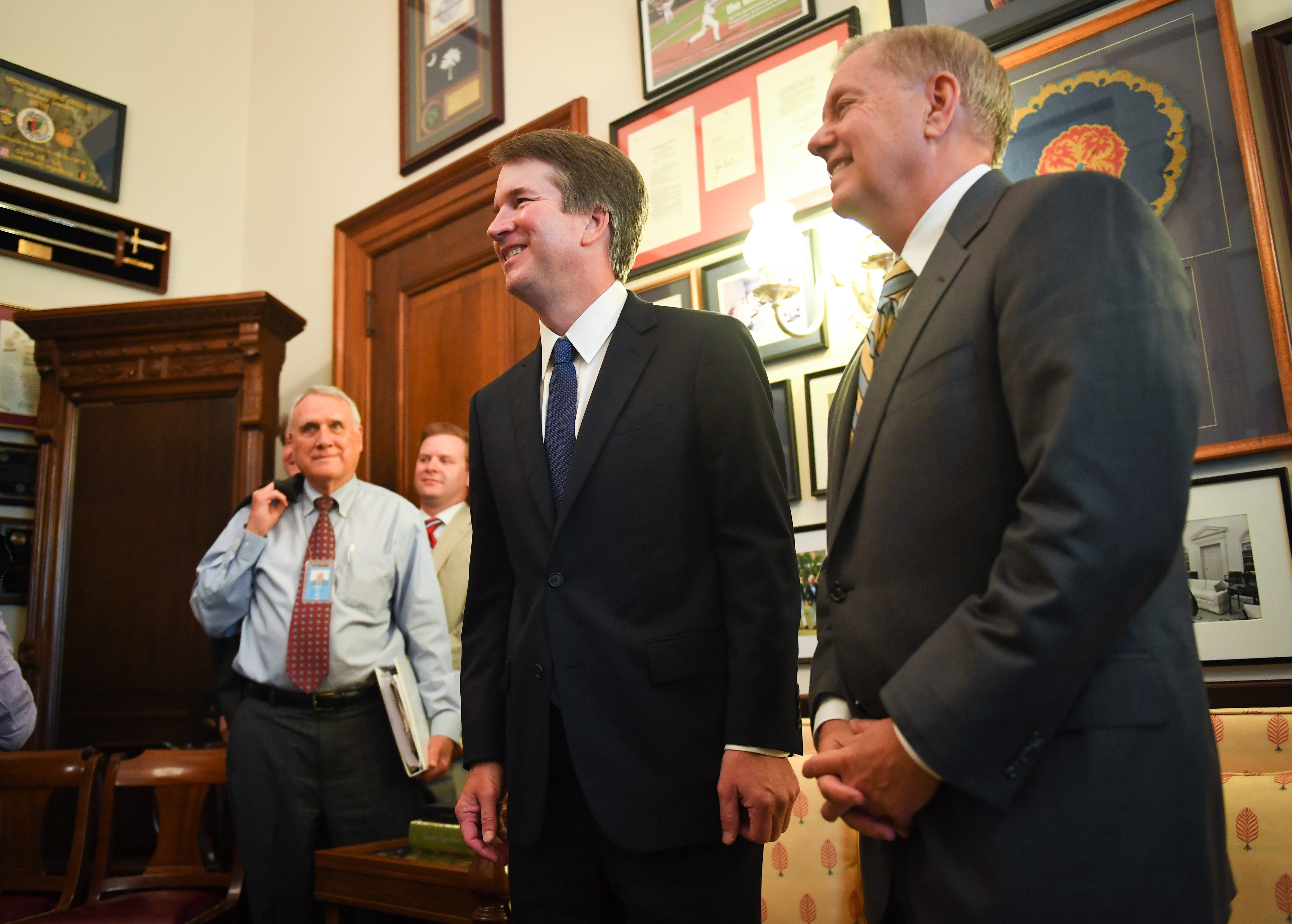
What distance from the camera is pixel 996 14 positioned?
2449 millimetres

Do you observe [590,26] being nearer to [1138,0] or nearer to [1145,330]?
[1138,0]

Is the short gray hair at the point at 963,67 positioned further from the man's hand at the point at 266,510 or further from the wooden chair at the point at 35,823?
the wooden chair at the point at 35,823

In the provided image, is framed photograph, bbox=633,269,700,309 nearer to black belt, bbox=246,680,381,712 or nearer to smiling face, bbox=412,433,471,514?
smiling face, bbox=412,433,471,514

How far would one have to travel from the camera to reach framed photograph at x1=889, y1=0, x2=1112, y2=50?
232 centimetres

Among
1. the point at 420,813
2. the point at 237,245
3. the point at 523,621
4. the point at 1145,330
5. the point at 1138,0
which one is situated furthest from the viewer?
the point at 237,245

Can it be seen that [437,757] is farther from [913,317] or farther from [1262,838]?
[913,317]

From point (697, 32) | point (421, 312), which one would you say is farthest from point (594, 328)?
point (421, 312)

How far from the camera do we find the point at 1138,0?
2.21m

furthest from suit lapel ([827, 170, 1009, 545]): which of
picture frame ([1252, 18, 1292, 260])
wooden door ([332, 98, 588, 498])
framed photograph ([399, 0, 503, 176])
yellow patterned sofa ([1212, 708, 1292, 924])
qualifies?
framed photograph ([399, 0, 503, 176])

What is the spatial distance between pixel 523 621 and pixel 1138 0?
2060 millimetres

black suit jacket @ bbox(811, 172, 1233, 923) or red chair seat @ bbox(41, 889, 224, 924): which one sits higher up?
black suit jacket @ bbox(811, 172, 1233, 923)

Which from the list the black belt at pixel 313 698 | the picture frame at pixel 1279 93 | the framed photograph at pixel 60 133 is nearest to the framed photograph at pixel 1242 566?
the picture frame at pixel 1279 93

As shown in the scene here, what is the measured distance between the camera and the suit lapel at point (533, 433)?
139cm

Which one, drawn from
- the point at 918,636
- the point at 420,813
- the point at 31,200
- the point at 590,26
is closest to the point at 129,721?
the point at 420,813
